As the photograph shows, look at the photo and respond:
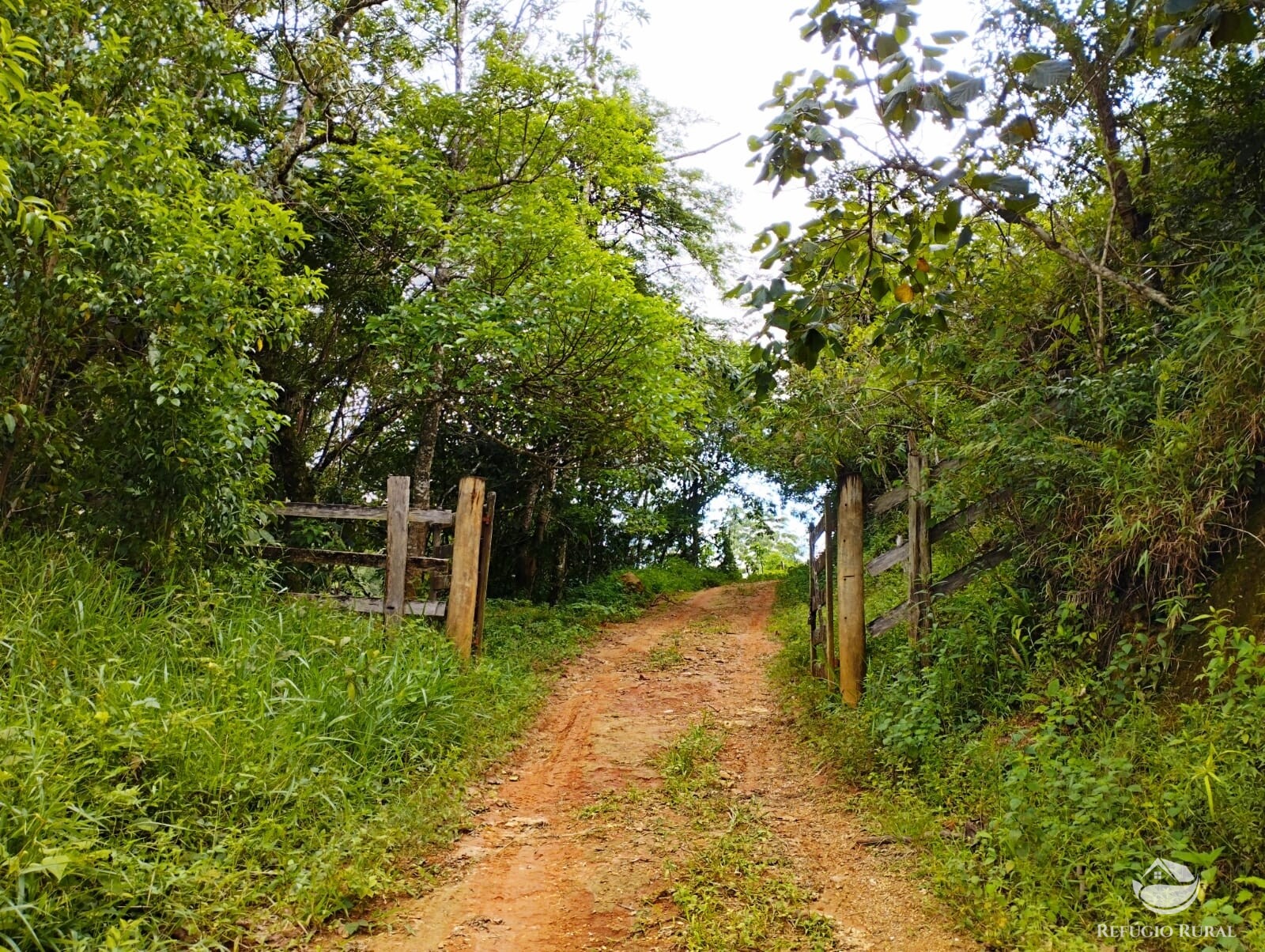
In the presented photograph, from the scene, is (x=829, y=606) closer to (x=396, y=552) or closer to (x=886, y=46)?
(x=396, y=552)

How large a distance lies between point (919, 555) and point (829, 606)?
1.46m

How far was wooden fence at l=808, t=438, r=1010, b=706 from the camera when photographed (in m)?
6.21

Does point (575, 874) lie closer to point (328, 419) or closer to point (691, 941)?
point (691, 941)

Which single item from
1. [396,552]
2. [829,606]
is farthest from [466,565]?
[829,606]

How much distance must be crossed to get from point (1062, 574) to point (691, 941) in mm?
3388

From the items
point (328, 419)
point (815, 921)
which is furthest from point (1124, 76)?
point (328, 419)

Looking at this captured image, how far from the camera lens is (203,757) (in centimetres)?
420

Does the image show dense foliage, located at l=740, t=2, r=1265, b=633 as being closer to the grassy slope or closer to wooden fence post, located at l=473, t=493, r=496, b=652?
the grassy slope

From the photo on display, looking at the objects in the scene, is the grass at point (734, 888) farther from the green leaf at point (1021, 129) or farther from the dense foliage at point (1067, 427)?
the green leaf at point (1021, 129)

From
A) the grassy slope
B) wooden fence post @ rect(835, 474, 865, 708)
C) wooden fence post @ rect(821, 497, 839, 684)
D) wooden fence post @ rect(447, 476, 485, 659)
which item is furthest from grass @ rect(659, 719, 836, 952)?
wooden fence post @ rect(447, 476, 485, 659)

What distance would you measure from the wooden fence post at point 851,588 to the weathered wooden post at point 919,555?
1.75 ft

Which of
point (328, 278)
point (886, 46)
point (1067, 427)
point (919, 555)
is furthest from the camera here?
point (328, 278)

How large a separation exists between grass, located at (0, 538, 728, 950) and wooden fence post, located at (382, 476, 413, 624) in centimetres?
90

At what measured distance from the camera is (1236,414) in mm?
4344
